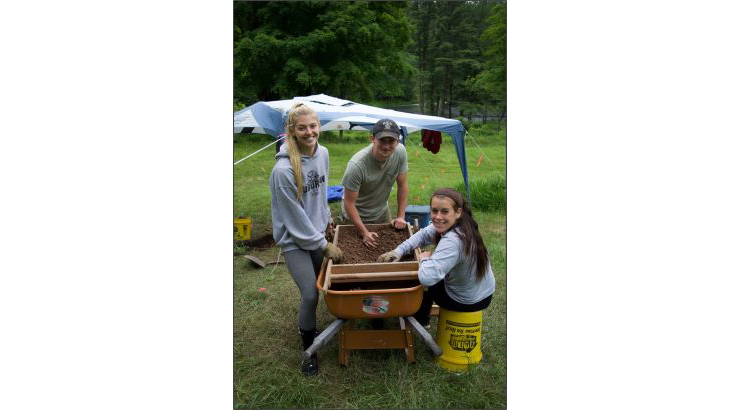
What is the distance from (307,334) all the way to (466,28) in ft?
7.60

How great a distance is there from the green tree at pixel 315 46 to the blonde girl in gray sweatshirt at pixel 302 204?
0.64 meters

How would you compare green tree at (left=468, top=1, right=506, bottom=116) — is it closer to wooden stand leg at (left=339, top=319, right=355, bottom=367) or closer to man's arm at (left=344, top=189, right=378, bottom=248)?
man's arm at (left=344, top=189, right=378, bottom=248)

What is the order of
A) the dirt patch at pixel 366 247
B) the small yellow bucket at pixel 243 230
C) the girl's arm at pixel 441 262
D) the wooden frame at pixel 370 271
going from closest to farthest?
the girl's arm at pixel 441 262 < the wooden frame at pixel 370 271 < the dirt patch at pixel 366 247 < the small yellow bucket at pixel 243 230

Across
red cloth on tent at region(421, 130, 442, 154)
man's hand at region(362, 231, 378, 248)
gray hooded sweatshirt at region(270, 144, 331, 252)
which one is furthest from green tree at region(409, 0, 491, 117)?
red cloth on tent at region(421, 130, 442, 154)

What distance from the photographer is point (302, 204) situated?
2820mm

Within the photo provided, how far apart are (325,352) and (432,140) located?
135 inches

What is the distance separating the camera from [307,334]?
292cm

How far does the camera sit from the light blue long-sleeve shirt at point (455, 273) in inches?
103

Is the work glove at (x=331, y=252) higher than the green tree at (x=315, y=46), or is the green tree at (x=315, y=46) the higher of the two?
the green tree at (x=315, y=46)

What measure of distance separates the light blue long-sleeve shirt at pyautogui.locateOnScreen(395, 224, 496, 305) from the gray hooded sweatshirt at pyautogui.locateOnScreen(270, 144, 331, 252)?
0.71m

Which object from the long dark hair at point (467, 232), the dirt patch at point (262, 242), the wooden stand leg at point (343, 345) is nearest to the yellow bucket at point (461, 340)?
the long dark hair at point (467, 232)

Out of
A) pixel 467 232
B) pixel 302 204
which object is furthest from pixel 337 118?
pixel 467 232

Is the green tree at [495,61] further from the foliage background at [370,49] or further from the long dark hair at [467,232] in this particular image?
the long dark hair at [467,232]
